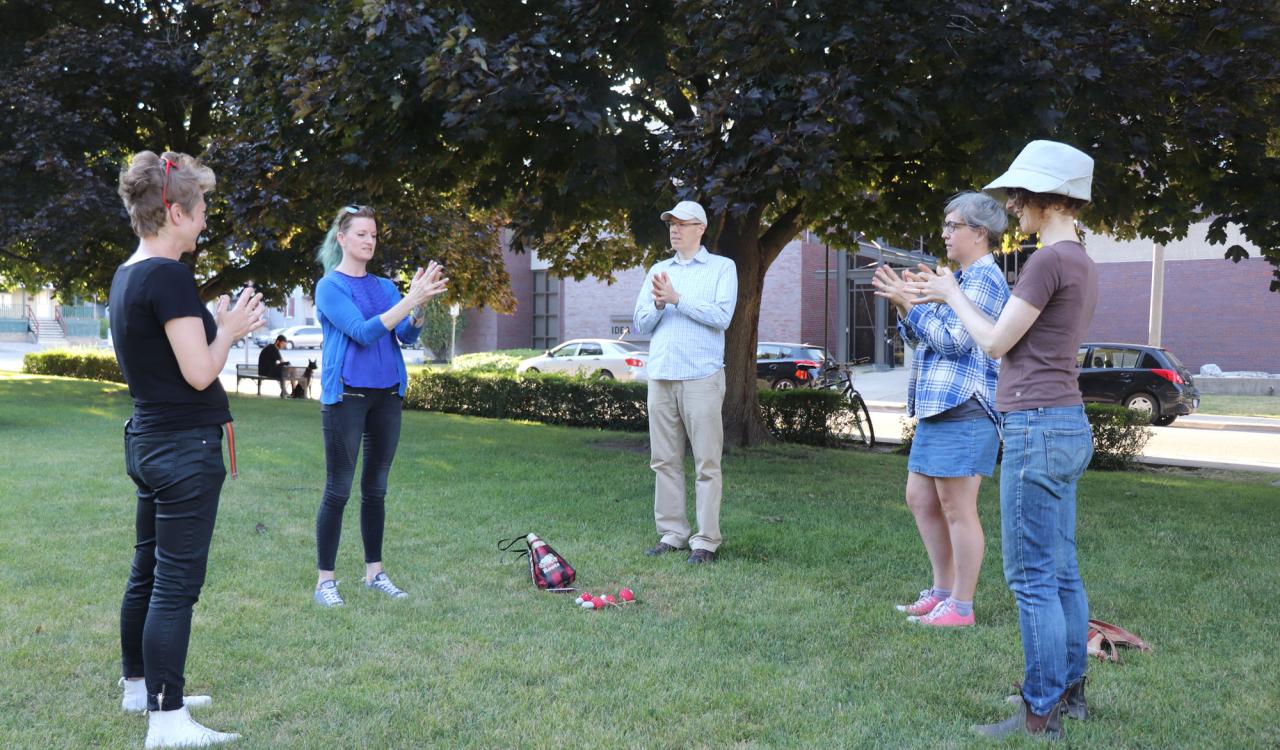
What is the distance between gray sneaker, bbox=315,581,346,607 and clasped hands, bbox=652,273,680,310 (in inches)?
92.3

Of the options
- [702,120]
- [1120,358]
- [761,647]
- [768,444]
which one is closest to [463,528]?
[761,647]

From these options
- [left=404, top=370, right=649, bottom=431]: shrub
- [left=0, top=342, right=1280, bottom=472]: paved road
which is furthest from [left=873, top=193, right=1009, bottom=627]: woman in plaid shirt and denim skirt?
[left=404, top=370, right=649, bottom=431]: shrub

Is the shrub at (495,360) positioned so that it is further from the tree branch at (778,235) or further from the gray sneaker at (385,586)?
the gray sneaker at (385,586)

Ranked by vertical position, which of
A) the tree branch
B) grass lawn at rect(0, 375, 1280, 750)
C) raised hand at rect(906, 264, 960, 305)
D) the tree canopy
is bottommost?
grass lawn at rect(0, 375, 1280, 750)

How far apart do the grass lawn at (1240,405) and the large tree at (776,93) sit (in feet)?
41.1

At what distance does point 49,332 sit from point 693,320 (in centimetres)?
6959

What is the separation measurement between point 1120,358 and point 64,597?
1903 centimetres

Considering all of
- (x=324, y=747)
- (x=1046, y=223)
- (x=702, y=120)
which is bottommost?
(x=324, y=747)

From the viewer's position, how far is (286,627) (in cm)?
461

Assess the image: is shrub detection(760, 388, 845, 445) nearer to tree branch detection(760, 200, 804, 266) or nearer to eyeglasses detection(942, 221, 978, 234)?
tree branch detection(760, 200, 804, 266)

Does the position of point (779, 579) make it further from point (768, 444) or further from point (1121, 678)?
point (768, 444)

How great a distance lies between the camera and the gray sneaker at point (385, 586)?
5.16 metres

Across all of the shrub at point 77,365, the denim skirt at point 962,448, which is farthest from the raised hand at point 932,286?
the shrub at point 77,365

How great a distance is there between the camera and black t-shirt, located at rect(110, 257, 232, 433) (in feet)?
10.1
